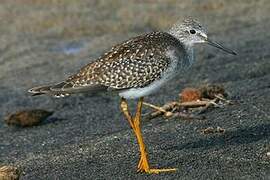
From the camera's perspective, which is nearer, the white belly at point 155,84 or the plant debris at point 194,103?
the white belly at point 155,84

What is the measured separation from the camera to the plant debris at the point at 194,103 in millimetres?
9023

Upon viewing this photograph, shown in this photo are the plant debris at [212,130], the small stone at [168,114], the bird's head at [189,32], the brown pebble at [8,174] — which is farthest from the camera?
the small stone at [168,114]

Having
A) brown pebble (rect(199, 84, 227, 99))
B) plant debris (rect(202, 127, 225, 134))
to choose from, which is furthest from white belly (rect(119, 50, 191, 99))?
brown pebble (rect(199, 84, 227, 99))

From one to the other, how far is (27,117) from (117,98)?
1.67 metres

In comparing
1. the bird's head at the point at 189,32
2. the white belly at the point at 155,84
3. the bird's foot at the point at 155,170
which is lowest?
the bird's foot at the point at 155,170

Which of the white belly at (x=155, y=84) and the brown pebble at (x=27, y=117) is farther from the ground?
the white belly at (x=155, y=84)

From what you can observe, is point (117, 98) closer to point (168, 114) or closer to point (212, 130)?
point (168, 114)

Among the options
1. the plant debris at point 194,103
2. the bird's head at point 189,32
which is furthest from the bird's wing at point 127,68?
A: the plant debris at point 194,103

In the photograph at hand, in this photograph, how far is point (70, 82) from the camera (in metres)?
7.59

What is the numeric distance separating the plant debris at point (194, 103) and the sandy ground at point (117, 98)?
14 centimetres

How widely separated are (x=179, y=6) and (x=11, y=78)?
17.9 feet

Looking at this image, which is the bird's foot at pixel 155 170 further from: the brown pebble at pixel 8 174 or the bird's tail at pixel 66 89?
the brown pebble at pixel 8 174

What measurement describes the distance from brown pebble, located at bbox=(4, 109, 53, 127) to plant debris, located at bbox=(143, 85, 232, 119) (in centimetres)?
149

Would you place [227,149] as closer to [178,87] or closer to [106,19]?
[178,87]
